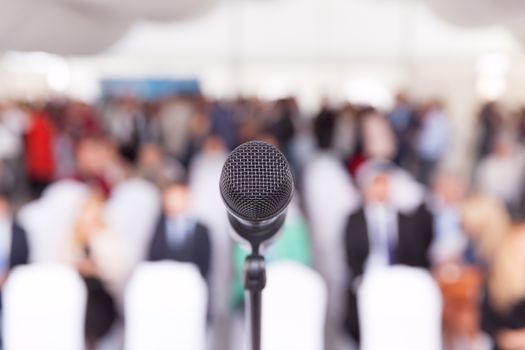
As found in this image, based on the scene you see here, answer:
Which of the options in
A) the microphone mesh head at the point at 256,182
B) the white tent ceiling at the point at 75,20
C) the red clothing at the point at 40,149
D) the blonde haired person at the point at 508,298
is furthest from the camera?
the red clothing at the point at 40,149

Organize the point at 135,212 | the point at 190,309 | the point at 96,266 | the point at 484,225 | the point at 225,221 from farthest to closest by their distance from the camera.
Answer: the point at 135,212 < the point at 484,225 < the point at 96,266 < the point at 190,309 < the point at 225,221

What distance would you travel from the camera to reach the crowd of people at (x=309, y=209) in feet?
9.89

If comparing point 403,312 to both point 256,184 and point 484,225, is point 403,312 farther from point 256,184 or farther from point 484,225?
point 256,184

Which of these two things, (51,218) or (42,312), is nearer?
(42,312)

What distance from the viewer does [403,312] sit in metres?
2.51

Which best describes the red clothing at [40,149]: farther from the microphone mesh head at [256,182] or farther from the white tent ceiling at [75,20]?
the microphone mesh head at [256,182]

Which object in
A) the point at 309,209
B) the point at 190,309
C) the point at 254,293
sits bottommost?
the point at 309,209

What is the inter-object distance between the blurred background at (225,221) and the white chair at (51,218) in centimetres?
1

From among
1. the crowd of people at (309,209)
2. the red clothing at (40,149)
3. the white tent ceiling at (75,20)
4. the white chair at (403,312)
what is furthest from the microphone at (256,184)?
the red clothing at (40,149)

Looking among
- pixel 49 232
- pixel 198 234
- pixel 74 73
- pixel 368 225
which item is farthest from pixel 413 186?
pixel 74 73

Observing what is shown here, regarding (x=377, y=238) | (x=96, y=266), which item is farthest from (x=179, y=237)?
(x=377, y=238)

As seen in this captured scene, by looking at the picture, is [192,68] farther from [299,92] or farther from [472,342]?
[472,342]

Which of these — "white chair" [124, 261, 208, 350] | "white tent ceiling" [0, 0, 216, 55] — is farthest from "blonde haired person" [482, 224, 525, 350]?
"white tent ceiling" [0, 0, 216, 55]

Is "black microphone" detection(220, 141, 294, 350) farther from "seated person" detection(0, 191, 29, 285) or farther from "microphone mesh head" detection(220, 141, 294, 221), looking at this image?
"seated person" detection(0, 191, 29, 285)
